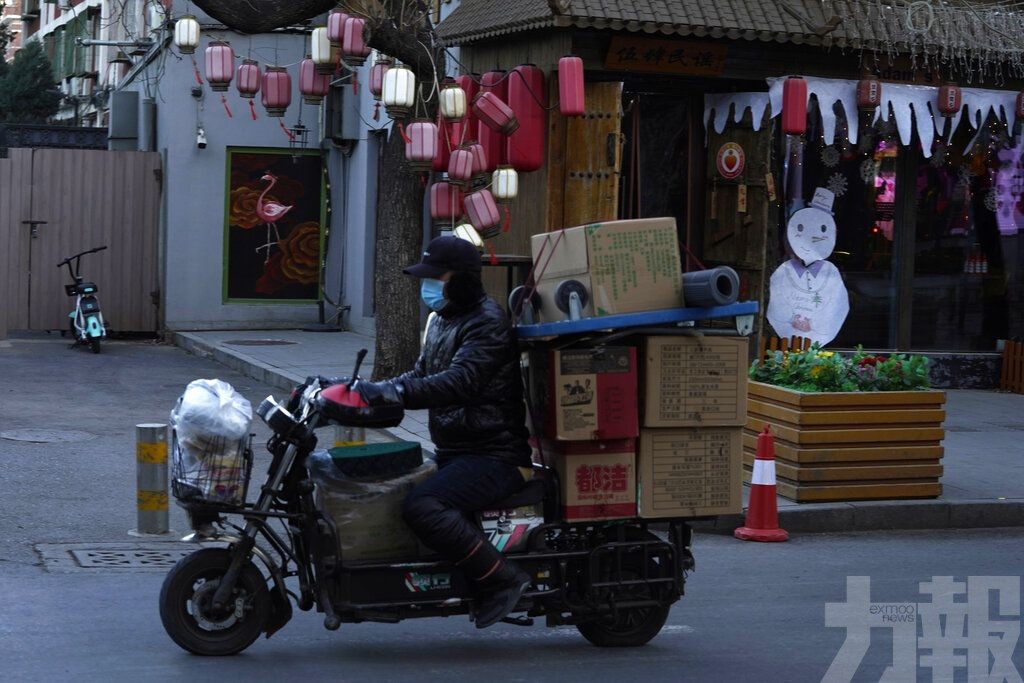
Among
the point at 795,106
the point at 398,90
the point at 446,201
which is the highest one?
the point at 795,106

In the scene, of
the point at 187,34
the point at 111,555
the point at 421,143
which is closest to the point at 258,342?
the point at 187,34

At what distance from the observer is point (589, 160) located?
1362cm

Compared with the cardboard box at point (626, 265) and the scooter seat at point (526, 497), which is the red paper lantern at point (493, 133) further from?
the scooter seat at point (526, 497)

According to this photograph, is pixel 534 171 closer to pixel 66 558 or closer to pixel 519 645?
pixel 66 558

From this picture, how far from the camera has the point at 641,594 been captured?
6297 millimetres

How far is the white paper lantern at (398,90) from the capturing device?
39.9 feet

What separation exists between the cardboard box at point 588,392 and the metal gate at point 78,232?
14.6 metres

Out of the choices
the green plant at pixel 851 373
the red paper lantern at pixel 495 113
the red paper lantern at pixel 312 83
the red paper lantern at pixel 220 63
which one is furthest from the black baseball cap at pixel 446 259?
the red paper lantern at pixel 220 63

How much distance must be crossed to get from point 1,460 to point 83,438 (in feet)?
3.88

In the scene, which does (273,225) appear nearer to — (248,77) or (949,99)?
(248,77)

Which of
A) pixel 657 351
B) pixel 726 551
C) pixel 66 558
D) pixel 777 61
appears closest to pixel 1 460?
pixel 66 558

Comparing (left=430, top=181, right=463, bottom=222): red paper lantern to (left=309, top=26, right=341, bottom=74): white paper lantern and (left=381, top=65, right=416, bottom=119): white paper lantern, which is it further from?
(left=309, top=26, right=341, bottom=74): white paper lantern

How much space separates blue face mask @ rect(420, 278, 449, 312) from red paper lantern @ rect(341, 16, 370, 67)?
7149 millimetres

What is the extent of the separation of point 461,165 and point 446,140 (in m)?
1.12
